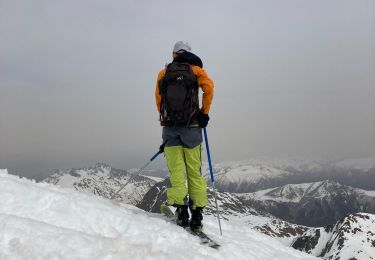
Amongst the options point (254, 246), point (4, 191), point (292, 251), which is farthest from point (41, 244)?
point (292, 251)

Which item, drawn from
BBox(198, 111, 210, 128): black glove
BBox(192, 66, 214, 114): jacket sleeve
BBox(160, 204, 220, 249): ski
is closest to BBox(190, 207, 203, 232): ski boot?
BBox(160, 204, 220, 249): ski

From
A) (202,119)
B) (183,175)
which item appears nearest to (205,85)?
(202,119)

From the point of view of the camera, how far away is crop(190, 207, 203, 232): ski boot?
34.9ft

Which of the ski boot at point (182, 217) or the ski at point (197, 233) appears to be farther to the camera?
the ski boot at point (182, 217)

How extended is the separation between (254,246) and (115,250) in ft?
16.5

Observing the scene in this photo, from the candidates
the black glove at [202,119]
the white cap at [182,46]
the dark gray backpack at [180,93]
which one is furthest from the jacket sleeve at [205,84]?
the white cap at [182,46]

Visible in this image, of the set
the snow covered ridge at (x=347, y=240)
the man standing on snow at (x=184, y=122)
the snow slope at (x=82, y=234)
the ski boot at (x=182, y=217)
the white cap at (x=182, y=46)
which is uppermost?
the white cap at (x=182, y=46)

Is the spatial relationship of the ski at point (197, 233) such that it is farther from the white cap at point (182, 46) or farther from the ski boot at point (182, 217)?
Result: the white cap at point (182, 46)

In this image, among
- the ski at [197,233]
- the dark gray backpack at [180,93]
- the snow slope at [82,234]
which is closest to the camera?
the snow slope at [82,234]

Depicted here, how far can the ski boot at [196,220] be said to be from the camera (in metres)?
10.6

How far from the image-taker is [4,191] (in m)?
8.89

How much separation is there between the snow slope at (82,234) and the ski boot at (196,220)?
56cm

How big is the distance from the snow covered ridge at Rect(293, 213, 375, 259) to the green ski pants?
16962cm

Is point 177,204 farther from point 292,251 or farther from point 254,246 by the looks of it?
point 292,251
